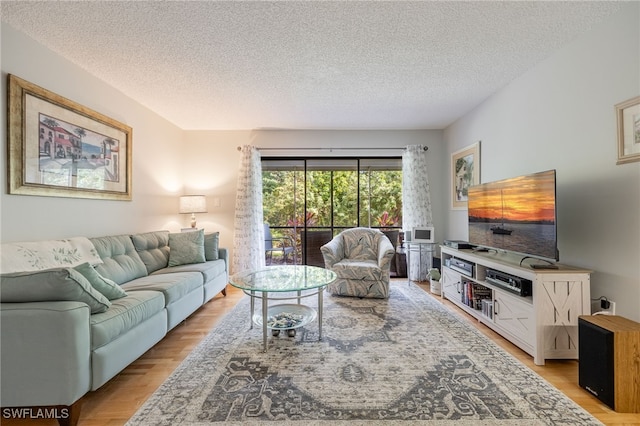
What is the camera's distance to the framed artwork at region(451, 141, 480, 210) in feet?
11.5

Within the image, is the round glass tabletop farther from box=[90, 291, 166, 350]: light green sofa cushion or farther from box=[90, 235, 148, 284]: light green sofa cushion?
box=[90, 235, 148, 284]: light green sofa cushion

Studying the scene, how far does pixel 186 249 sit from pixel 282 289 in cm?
172

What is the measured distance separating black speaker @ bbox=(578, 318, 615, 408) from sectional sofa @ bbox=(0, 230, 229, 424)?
9.32 ft

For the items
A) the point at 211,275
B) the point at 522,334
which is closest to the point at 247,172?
the point at 211,275

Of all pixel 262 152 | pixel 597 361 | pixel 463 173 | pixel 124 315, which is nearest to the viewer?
pixel 597 361

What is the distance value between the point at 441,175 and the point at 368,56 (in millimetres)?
2792

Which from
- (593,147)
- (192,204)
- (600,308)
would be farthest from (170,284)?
(593,147)

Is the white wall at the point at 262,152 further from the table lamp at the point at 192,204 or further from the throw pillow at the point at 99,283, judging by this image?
the throw pillow at the point at 99,283

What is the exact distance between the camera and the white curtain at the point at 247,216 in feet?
13.9

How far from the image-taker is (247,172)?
14.0 ft

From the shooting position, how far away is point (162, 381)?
1760mm

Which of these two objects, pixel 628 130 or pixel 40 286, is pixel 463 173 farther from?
pixel 40 286

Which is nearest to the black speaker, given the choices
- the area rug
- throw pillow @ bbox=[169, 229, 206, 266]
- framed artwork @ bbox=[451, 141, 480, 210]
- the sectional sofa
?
the area rug

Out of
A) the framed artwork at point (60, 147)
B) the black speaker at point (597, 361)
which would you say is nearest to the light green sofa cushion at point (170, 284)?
the framed artwork at point (60, 147)
